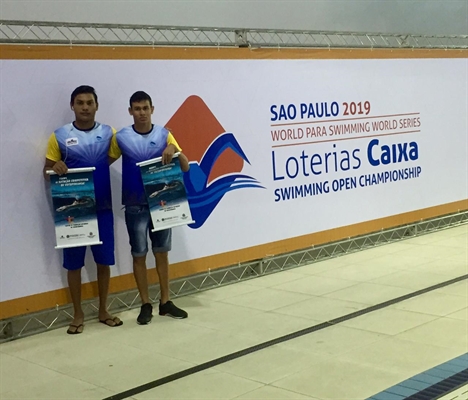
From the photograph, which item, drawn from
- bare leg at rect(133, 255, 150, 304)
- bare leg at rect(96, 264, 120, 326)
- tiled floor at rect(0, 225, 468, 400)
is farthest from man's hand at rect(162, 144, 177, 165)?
tiled floor at rect(0, 225, 468, 400)

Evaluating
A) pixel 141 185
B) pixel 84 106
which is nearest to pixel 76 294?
pixel 141 185

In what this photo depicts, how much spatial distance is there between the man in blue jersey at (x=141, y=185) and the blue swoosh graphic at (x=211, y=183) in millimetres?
677

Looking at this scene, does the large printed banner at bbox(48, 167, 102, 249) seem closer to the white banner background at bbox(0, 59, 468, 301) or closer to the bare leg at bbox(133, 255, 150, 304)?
the white banner background at bbox(0, 59, 468, 301)

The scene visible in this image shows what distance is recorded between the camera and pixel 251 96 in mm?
6773

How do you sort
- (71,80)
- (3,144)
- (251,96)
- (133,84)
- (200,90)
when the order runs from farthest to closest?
(251,96)
(200,90)
(133,84)
(71,80)
(3,144)

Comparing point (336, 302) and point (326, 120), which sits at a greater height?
point (326, 120)

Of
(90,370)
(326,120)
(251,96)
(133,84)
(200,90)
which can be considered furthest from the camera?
(326,120)

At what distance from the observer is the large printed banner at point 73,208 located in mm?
5188

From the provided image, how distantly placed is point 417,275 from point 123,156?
2825mm

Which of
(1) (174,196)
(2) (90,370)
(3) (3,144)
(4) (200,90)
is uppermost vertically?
(4) (200,90)

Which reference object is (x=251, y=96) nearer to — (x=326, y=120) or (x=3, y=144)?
(x=326, y=120)

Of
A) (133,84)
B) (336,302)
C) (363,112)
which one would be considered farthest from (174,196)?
(363,112)

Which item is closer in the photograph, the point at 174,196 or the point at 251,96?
the point at 174,196

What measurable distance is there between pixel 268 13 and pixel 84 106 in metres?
4.63
